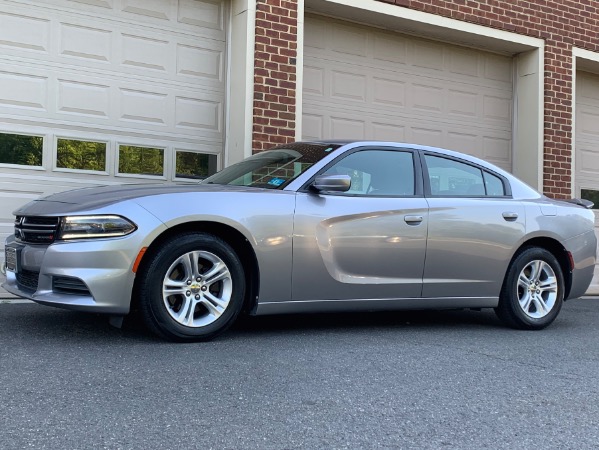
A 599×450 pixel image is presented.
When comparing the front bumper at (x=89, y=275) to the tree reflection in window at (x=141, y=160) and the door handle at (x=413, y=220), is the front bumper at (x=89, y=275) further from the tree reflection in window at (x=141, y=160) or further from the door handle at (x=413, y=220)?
the tree reflection in window at (x=141, y=160)

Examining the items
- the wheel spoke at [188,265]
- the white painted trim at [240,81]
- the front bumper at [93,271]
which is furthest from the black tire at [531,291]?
the white painted trim at [240,81]

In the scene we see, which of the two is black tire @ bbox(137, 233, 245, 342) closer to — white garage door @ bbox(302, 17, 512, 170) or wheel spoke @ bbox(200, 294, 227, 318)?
wheel spoke @ bbox(200, 294, 227, 318)

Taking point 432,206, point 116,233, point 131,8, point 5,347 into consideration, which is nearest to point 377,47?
point 131,8

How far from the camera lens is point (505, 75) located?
11102 mm

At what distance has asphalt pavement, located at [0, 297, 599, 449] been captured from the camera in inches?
116

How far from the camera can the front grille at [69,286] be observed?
437 cm

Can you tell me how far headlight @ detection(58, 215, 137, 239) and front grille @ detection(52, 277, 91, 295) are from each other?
0.87 ft

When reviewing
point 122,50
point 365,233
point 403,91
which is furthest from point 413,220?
point 403,91

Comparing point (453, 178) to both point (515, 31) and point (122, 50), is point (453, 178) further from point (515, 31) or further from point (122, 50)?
point (515, 31)

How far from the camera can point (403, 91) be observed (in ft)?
33.0

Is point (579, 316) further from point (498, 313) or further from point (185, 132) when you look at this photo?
point (185, 132)

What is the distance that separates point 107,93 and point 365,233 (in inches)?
159

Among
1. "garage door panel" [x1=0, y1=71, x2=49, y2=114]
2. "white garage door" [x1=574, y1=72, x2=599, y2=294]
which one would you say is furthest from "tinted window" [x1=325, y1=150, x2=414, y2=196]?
"white garage door" [x1=574, y1=72, x2=599, y2=294]

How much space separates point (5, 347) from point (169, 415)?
1.70 m
